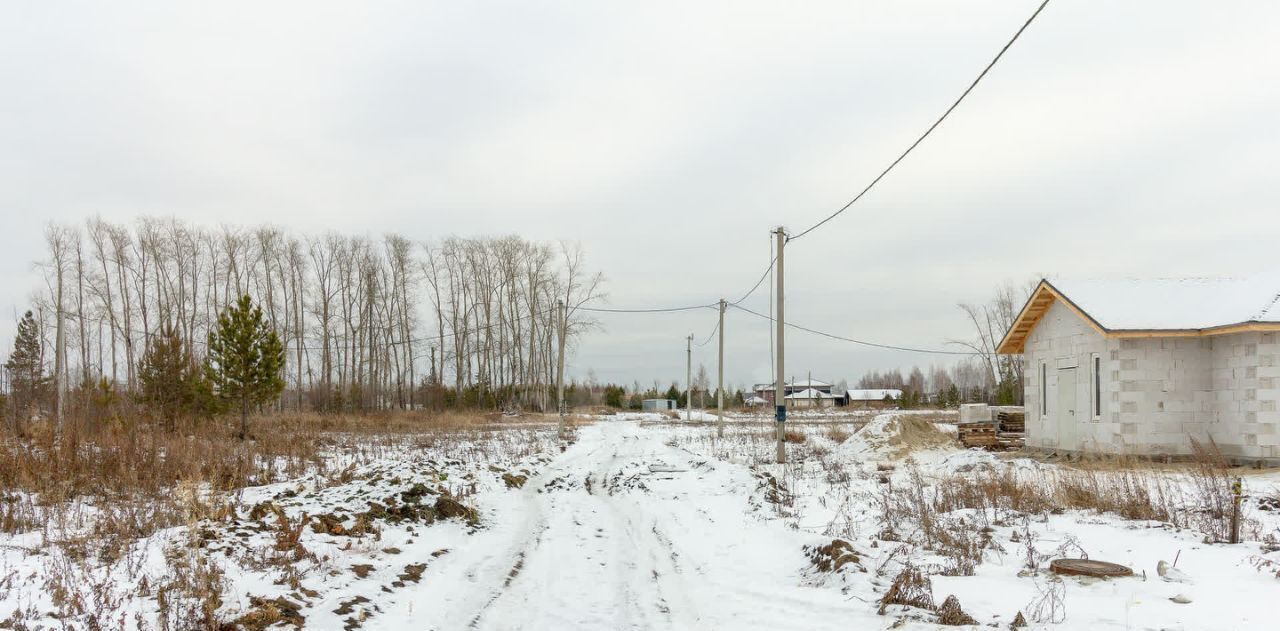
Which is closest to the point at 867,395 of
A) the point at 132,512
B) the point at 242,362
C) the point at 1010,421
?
the point at 1010,421

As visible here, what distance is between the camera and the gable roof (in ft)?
53.1

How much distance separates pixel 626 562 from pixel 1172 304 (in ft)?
57.6

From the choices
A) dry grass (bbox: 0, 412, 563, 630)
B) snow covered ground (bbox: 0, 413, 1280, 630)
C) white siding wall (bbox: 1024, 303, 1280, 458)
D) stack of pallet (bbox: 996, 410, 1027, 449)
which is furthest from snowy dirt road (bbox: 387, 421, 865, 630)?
Result: stack of pallet (bbox: 996, 410, 1027, 449)

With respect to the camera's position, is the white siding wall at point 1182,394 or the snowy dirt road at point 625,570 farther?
the white siding wall at point 1182,394

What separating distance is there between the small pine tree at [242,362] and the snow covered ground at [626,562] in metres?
14.0

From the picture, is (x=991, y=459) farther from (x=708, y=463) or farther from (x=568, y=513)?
(x=568, y=513)

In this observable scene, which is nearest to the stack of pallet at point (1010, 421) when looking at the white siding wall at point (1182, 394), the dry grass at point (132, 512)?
the white siding wall at point (1182, 394)

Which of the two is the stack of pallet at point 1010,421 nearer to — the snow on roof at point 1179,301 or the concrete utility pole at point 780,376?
the snow on roof at point 1179,301

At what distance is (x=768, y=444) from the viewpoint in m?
24.0

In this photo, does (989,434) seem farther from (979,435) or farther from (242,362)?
(242,362)

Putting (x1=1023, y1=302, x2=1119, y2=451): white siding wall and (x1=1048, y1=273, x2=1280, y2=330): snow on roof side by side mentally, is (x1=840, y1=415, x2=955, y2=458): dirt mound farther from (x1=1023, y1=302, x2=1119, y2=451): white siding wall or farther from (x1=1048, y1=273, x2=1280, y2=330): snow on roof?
(x1=1048, y1=273, x2=1280, y2=330): snow on roof

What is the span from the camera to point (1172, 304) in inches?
712

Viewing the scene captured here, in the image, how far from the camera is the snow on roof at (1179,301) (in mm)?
16469

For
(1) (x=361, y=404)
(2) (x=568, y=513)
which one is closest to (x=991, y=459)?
(2) (x=568, y=513)
